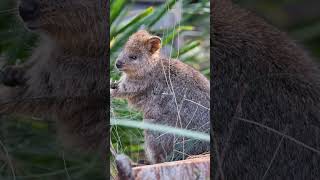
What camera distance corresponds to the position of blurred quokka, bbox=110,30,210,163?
157cm

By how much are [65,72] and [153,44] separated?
1.01 ft

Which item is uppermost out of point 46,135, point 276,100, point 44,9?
point 44,9

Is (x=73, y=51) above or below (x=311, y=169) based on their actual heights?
above

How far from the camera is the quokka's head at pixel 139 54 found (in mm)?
1562

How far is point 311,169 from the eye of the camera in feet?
A: 5.34

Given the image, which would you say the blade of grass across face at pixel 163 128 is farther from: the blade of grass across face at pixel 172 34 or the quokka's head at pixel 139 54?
the blade of grass across face at pixel 172 34

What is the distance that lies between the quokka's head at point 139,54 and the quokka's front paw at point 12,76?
1.10 ft

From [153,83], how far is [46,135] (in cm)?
39

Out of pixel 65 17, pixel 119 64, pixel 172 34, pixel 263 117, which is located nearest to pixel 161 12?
pixel 172 34

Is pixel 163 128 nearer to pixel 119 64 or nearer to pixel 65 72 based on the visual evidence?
pixel 119 64

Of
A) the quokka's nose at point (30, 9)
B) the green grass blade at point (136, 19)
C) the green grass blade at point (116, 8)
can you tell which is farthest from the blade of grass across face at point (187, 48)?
the quokka's nose at point (30, 9)

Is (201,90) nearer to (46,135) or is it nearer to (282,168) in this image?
(282,168)

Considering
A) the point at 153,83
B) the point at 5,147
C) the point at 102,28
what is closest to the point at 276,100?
the point at 153,83

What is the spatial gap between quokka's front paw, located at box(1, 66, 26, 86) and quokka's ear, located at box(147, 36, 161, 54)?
0.43 meters
